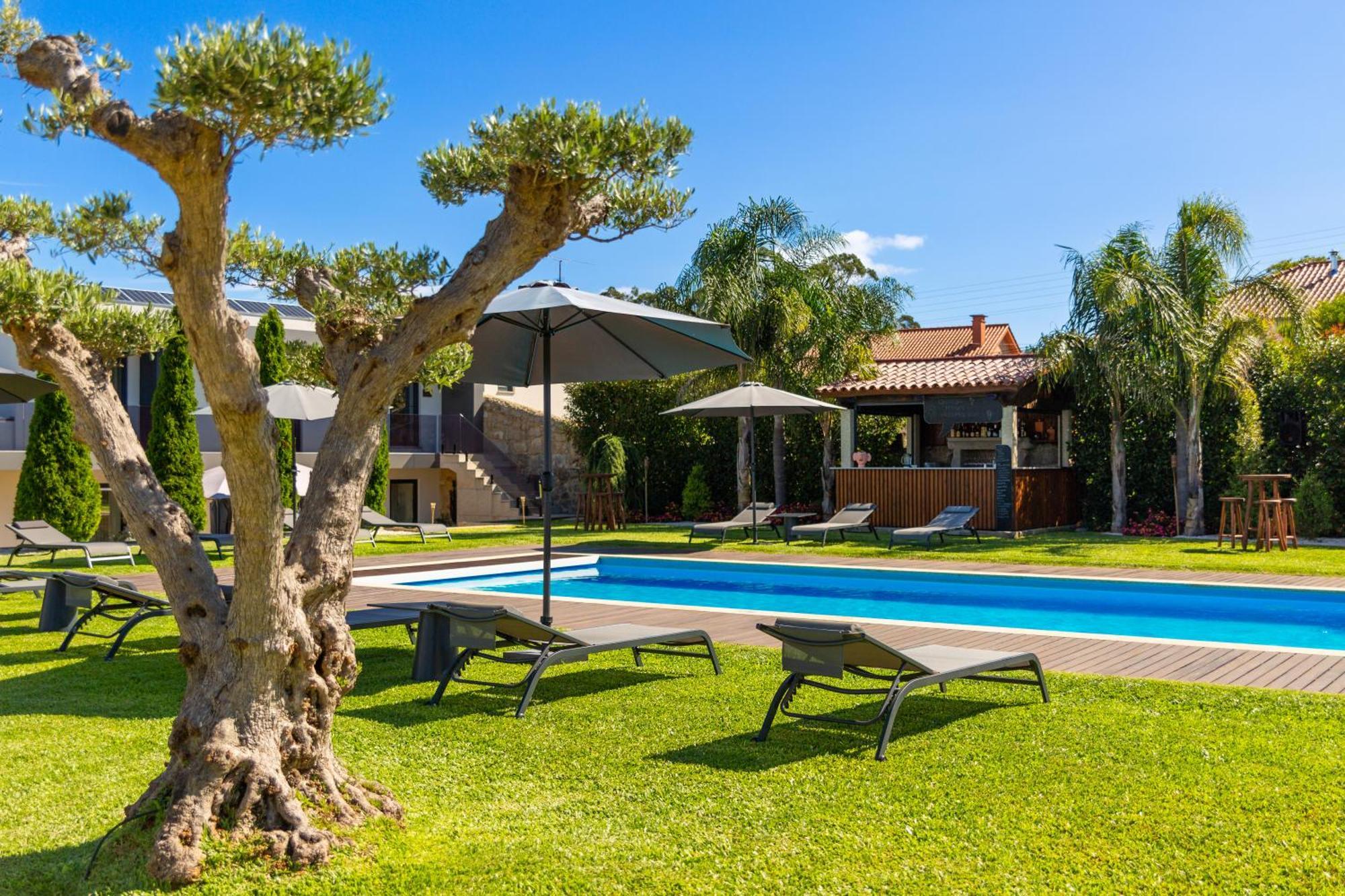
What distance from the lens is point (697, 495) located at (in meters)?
23.4

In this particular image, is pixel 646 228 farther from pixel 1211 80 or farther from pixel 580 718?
pixel 1211 80

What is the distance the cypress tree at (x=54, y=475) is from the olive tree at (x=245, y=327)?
48.7ft

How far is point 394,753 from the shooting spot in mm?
5258

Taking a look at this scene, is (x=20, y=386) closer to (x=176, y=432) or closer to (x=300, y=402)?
(x=300, y=402)

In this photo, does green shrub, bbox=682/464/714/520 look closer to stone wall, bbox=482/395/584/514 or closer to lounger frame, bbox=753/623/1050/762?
stone wall, bbox=482/395/584/514

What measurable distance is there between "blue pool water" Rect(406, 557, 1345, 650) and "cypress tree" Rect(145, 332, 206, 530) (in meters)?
5.82

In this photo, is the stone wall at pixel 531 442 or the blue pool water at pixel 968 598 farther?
the stone wall at pixel 531 442

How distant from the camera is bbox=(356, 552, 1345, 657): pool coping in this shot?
26.9 ft

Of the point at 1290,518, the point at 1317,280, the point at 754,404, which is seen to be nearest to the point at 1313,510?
the point at 1290,518

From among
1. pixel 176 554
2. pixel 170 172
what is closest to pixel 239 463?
pixel 176 554

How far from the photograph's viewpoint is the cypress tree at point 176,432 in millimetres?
17359

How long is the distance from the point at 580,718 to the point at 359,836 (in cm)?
209

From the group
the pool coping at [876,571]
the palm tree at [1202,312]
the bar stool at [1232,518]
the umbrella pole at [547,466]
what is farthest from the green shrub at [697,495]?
the umbrella pole at [547,466]

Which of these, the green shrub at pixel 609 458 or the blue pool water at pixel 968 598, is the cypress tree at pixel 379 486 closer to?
the green shrub at pixel 609 458
